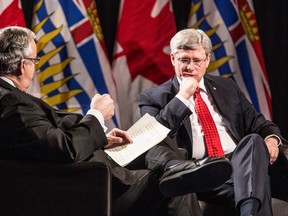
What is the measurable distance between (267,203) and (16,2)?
6.03 feet

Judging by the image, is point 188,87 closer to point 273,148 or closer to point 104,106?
point 273,148

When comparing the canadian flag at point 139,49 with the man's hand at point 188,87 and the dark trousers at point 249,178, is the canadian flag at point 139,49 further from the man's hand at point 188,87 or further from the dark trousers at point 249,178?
the dark trousers at point 249,178

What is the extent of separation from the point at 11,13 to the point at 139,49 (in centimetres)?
78

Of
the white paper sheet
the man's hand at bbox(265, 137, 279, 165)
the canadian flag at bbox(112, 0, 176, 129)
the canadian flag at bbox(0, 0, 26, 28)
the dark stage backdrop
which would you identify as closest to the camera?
the white paper sheet

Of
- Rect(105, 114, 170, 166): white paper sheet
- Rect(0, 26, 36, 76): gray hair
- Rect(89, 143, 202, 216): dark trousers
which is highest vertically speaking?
Rect(0, 26, 36, 76): gray hair

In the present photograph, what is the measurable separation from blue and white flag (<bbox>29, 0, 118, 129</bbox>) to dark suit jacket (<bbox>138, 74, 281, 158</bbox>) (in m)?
0.60

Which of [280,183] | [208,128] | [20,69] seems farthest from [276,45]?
[20,69]

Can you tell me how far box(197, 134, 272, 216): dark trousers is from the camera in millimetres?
2424

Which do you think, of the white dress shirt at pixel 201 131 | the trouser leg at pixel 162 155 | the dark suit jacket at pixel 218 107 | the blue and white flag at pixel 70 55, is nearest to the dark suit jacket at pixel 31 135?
the trouser leg at pixel 162 155

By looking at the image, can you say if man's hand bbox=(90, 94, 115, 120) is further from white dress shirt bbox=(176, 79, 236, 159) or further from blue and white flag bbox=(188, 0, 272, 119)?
blue and white flag bbox=(188, 0, 272, 119)

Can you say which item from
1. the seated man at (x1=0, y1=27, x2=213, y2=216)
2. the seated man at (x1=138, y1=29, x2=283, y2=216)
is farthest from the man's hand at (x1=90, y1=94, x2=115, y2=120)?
the seated man at (x1=138, y1=29, x2=283, y2=216)

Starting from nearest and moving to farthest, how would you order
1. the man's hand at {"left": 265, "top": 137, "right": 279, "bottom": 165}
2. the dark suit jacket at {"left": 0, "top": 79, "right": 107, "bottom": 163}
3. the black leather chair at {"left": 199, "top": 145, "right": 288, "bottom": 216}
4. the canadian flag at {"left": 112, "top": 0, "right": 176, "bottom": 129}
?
1. the dark suit jacket at {"left": 0, "top": 79, "right": 107, "bottom": 163}
2. the black leather chair at {"left": 199, "top": 145, "right": 288, "bottom": 216}
3. the man's hand at {"left": 265, "top": 137, "right": 279, "bottom": 165}
4. the canadian flag at {"left": 112, "top": 0, "right": 176, "bottom": 129}

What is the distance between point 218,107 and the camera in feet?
10.0

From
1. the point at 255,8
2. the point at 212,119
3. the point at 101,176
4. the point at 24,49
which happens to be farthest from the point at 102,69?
the point at 101,176
